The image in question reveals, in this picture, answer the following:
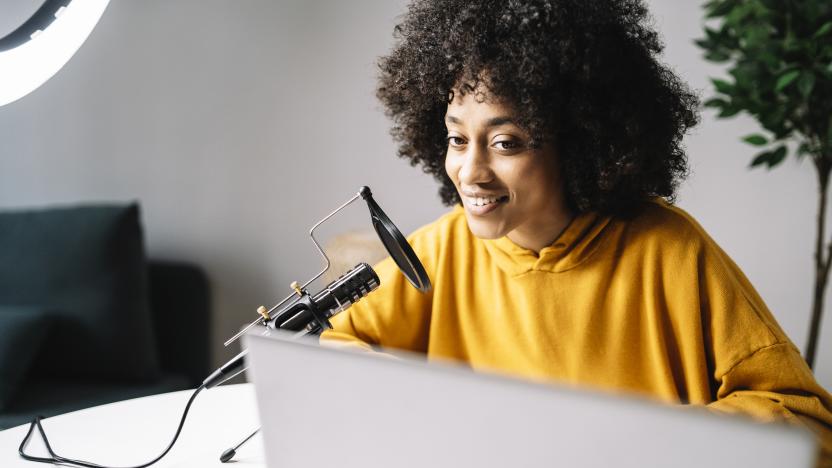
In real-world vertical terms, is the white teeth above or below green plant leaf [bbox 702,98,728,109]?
below

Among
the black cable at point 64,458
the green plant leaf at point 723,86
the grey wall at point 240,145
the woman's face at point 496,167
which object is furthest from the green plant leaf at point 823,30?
the black cable at point 64,458

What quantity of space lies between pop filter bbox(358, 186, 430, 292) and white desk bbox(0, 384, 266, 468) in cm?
33

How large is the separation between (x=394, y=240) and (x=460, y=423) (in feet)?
1.45

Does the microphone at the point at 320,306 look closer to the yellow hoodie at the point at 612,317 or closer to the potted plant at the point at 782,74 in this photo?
the yellow hoodie at the point at 612,317

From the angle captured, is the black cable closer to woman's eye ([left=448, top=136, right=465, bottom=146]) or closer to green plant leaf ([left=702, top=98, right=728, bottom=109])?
woman's eye ([left=448, top=136, right=465, bottom=146])

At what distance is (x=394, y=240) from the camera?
3.06ft

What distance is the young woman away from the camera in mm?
1020

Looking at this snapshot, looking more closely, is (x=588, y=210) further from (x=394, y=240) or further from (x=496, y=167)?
(x=394, y=240)

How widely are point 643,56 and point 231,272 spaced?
172 centimetres

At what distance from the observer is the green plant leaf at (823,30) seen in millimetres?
1363

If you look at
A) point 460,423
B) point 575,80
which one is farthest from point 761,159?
point 460,423

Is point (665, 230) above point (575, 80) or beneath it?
beneath

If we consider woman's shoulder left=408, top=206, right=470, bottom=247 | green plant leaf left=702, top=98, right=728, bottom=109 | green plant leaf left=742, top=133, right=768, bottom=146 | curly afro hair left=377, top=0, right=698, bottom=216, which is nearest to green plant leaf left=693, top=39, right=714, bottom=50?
green plant leaf left=702, top=98, right=728, bottom=109

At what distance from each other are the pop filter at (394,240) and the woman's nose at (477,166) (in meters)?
0.17
